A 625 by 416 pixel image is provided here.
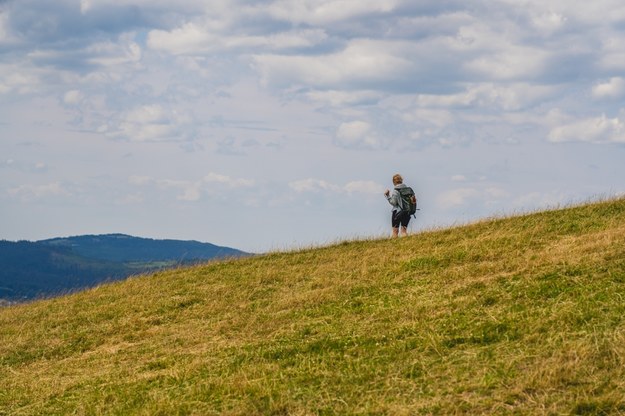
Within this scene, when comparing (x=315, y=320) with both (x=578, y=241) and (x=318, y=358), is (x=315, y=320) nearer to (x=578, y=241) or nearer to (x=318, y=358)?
(x=318, y=358)

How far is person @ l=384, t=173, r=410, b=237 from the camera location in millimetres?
29031

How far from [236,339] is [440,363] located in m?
6.20

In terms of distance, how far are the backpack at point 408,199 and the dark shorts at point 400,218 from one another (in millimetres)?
260

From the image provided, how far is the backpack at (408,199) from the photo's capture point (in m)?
28.9

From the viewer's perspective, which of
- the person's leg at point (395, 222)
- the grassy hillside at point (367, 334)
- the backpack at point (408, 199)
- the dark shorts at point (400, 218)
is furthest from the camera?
the person's leg at point (395, 222)

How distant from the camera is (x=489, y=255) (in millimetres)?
21750

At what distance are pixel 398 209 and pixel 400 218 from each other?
0.38 m

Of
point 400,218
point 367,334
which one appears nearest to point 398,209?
point 400,218

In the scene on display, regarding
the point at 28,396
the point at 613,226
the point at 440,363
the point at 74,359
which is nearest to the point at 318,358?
the point at 440,363

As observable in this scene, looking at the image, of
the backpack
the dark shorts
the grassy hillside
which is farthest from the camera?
the dark shorts

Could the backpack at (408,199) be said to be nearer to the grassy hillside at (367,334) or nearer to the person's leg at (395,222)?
the person's leg at (395,222)

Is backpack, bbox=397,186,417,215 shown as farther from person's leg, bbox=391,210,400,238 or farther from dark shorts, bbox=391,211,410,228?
person's leg, bbox=391,210,400,238

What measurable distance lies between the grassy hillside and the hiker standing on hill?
193 centimetres

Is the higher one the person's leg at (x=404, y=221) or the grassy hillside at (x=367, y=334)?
the person's leg at (x=404, y=221)
